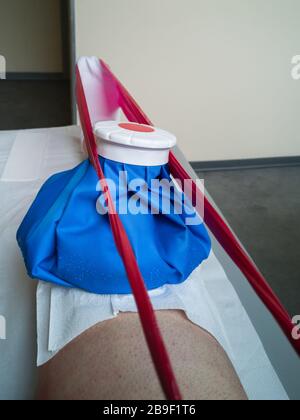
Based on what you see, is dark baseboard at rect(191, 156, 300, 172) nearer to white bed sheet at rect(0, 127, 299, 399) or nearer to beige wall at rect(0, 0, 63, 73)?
white bed sheet at rect(0, 127, 299, 399)

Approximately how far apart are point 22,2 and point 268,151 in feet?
10.4

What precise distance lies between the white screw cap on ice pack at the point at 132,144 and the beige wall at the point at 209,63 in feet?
5.16

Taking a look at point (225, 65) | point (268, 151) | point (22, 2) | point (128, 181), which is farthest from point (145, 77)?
point (22, 2)

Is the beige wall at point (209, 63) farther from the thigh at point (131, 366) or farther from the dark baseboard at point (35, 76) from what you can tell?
the dark baseboard at point (35, 76)

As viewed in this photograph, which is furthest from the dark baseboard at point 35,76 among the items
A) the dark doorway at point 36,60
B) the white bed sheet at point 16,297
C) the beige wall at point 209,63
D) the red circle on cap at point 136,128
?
the red circle on cap at point 136,128

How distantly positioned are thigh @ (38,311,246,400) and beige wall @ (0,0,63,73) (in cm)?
413

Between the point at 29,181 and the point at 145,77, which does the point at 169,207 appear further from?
the point at 145,77

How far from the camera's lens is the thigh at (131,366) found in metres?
0.44

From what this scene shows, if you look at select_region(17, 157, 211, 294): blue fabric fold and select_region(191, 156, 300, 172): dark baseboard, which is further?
select_region(191, 156, 300, 172): dark baseboard

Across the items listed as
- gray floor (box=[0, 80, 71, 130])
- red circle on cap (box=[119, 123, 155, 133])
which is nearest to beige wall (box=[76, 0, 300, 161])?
gray floor (box=[0, 80, 71, 130])

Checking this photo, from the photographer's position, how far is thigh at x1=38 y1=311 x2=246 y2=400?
44 cm

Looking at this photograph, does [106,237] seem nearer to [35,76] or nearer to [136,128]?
Answer: [136,128]

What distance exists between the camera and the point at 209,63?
7.11 ft

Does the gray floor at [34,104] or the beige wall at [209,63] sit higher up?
the beige wall at [209,63]
